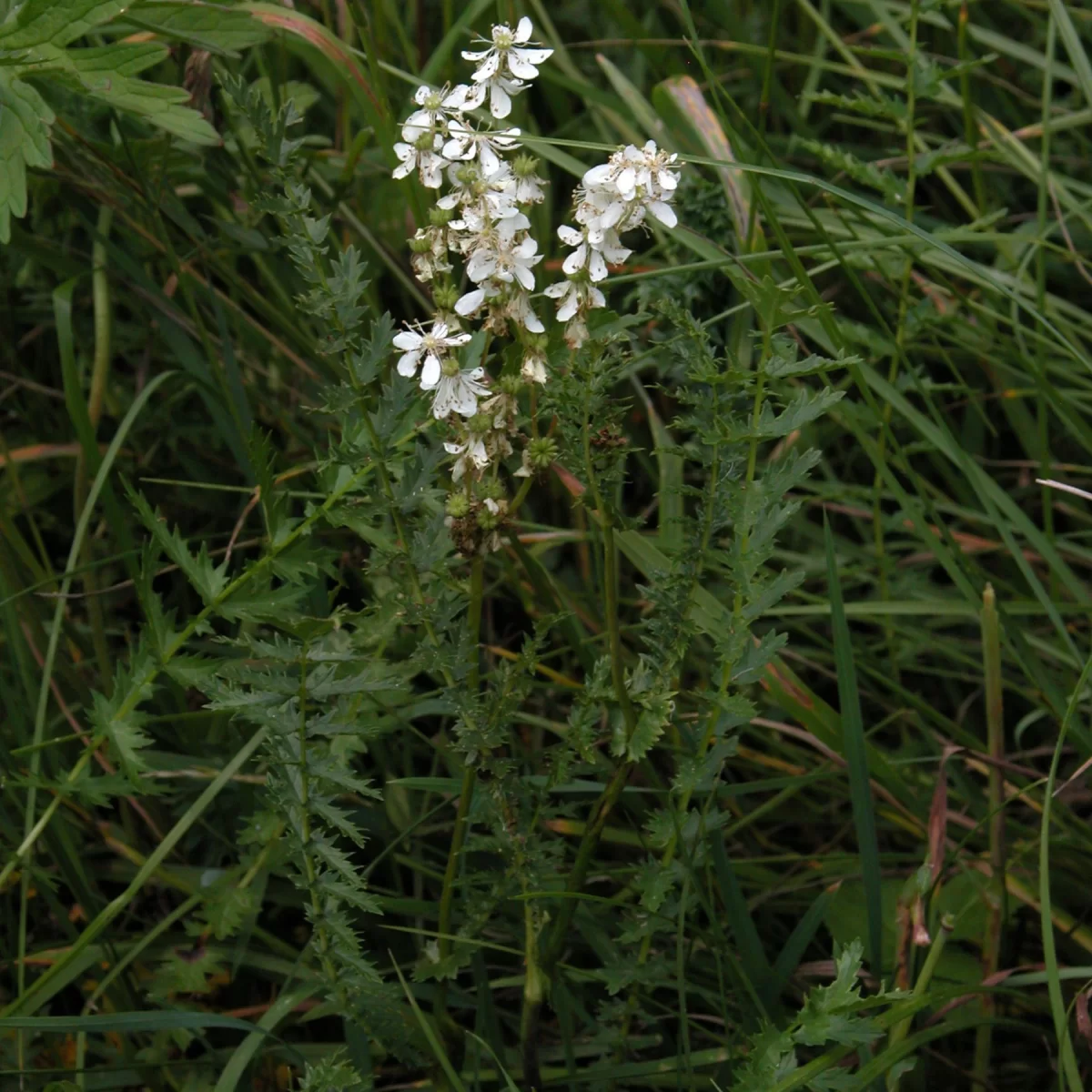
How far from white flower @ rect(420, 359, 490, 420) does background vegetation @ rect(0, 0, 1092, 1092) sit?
84 millimetres

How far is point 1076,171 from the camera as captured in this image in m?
2.56

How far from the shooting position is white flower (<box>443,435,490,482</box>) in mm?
1181

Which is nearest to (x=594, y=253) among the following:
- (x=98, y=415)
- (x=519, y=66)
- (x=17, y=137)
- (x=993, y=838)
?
(x=519, y=66)

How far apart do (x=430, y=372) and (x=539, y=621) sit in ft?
0.93

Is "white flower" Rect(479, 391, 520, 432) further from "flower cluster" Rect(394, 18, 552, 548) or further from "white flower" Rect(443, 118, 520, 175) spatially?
"white flower" Rect(443, 118, 520, 175)

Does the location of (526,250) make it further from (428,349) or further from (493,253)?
(428,349)

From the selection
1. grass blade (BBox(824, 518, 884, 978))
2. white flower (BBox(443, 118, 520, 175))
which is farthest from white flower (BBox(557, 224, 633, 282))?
grass blade (BBox(824, 518, 884, 978))

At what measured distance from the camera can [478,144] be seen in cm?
117

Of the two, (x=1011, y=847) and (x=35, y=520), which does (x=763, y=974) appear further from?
(x=35, y=520)

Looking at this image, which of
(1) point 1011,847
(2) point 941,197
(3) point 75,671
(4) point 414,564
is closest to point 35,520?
(3) point 75,671

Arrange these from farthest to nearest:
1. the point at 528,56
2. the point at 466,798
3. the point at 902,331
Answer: the point at 902,331 → the point at 466,798 → the point at 528,56

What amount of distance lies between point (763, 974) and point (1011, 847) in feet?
1.66

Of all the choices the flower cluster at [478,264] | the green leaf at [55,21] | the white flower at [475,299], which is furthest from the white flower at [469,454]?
the green leaf at [55,21]

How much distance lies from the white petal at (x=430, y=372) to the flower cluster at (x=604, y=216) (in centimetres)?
13
